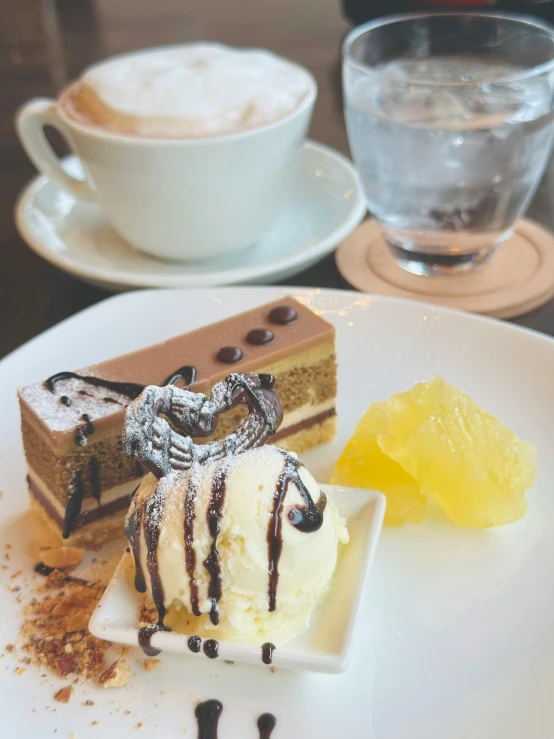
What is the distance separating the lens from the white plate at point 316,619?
0.98m

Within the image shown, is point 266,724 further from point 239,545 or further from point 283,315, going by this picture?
point 283,315

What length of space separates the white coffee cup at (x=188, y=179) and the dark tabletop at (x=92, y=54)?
0.20 metres

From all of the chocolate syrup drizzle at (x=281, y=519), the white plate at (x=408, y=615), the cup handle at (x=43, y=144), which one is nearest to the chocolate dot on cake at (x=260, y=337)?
the white plate at (x=408, y=615)

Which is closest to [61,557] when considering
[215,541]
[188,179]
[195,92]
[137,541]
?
[137,541]

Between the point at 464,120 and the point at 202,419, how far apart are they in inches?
38.9

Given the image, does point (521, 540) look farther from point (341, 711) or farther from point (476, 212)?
point (476, 212)

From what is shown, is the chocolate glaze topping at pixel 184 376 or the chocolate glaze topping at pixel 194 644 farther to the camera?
the chocolate glaze topping at pixel 184 376

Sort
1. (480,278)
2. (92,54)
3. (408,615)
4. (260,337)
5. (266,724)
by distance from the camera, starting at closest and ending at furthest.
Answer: (266,724)
(408,615)
(260,337)
(480,278)
(92,54)

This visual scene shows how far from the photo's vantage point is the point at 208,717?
0.99m

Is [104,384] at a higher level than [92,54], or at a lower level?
higher

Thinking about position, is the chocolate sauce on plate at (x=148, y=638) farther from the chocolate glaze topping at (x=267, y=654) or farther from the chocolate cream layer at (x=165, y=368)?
the chocolate cream layer at (x=165, y=368)

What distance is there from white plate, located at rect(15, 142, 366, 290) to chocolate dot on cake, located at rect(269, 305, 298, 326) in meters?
0.30

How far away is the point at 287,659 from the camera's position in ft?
3.19

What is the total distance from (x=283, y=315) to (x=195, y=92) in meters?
0.58
